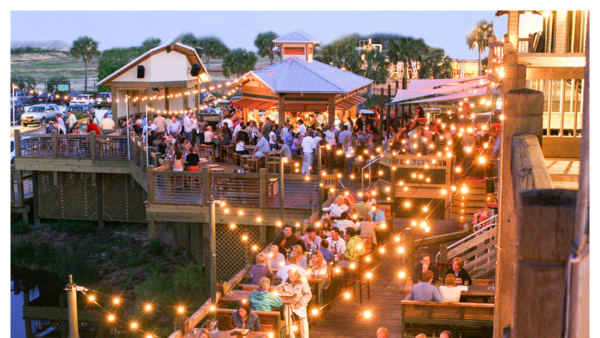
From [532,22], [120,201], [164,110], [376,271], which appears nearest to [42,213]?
[120,201]

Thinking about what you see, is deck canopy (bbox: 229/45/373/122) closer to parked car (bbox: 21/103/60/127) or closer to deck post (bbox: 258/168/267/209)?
deck post (bbox: 258/168/267/209)

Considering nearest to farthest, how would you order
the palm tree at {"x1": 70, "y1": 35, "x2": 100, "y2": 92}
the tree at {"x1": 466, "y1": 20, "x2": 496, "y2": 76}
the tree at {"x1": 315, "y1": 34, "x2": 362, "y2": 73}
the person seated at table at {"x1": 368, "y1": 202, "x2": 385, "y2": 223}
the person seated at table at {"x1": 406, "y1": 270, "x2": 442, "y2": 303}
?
the person seated at table at {"x1": 406, "y1": 270, "x2": 442, "y2": 303}
the person seated at table at {"x1": 368, "y1": 202, "x2": 385, "y2": 223}
the tree at {"x1": 315, "y1": 34, "x2": 362, "y2": 73}
the tree at {"x1": 466, "y1": 20, "x2": 496, "y2": 76}
the palm tree at {"x1": 70, "y1": 35, "x2": 100, "y2": 92}

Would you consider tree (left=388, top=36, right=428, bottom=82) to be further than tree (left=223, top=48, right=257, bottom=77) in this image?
No

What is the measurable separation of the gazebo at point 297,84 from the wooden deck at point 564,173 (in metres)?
17.1

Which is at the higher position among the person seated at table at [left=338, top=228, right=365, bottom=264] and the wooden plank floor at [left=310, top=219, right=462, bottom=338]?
the person seated at table at [left=338, top=228, right=365, bottom=264]

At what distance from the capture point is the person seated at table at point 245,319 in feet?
28.3

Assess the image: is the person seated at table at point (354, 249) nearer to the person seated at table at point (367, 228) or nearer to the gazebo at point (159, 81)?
the person seated at table at point (367, 228)

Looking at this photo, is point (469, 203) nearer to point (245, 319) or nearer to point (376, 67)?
point (245, 319)

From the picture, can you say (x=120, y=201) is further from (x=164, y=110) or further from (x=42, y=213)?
(x=164, y=110)

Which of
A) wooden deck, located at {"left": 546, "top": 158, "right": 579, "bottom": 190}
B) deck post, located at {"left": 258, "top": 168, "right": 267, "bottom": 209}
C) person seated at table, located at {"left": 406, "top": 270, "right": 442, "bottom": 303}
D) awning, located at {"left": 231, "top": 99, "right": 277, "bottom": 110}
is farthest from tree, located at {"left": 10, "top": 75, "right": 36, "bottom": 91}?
wooden deck, located at {"left": 546, "top": 158, "right": 579, "bottom": 190}

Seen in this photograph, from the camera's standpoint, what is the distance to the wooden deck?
19.7 feet

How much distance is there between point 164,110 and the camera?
105 feet

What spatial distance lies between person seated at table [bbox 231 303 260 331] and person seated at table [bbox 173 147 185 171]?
26.6 ft
